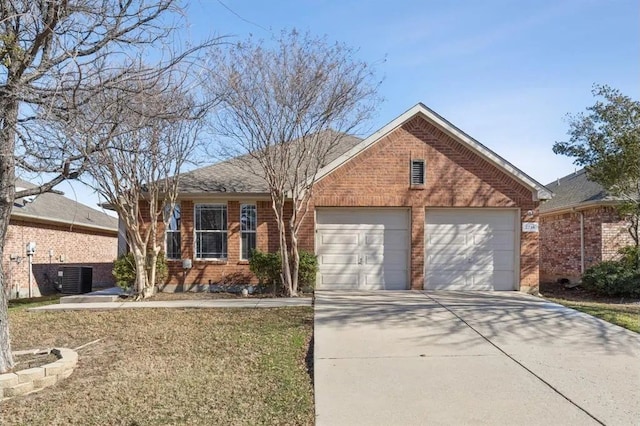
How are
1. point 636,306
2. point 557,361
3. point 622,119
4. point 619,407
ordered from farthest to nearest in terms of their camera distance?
point 622,119 → point 636,306 → point 557,361 → point 619,407

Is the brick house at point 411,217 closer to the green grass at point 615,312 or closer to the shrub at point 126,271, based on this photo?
the shrub at point 126,271

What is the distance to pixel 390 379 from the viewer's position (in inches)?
232

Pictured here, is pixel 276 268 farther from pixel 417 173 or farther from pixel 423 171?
pixel 423 171

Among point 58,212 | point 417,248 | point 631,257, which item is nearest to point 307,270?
point 417,248

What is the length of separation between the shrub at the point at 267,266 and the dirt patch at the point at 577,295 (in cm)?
739

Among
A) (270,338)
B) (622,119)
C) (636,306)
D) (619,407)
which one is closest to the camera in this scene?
(619,407)

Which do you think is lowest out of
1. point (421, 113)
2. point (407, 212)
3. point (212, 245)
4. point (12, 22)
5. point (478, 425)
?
point (478, 425)

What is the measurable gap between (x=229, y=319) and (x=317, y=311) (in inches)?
69.1

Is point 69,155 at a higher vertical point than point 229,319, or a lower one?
higher

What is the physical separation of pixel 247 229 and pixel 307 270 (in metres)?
2.31

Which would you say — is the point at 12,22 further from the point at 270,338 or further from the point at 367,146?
the point at 367,146

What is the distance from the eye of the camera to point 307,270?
12.7m

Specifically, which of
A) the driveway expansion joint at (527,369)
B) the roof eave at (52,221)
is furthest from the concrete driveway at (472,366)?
the roof eave at (52,221)

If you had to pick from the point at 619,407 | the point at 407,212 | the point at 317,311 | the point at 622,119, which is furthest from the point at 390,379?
the point at 622,119
